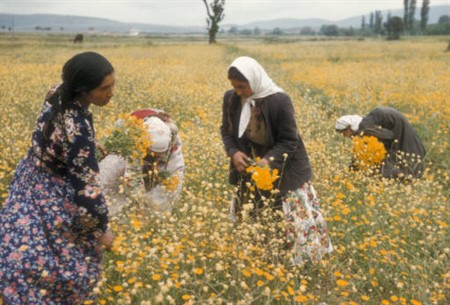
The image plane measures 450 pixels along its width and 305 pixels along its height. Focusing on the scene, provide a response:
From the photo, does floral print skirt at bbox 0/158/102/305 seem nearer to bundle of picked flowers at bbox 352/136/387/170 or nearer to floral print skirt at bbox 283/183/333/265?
floral print skirt at bbox 283/183/333/265

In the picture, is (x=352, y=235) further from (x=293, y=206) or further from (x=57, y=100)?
(x=57, y=100)

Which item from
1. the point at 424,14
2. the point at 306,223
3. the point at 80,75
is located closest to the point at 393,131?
the point at 306,223

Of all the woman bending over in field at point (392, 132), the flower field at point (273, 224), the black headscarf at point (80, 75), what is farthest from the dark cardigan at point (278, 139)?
the woman bending over in field at point (392, 132)

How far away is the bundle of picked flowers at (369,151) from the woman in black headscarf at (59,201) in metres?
2.95

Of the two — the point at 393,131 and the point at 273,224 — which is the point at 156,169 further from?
the point at 393,131

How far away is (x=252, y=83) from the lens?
3.16 meters

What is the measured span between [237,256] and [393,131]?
351 centimetres

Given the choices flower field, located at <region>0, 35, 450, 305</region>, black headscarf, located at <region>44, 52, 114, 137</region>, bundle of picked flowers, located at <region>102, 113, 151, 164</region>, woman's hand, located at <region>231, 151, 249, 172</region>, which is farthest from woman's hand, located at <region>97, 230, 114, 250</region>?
woman's hand, located at <region>231, 151, 249, 172</region>

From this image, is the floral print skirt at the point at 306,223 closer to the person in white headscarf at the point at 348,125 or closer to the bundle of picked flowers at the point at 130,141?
the bundle of picked flowers at the point at 130,141

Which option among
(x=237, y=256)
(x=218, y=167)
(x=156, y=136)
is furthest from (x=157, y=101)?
(x=237, y=256)

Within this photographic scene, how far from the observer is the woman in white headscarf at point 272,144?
320 centimetres

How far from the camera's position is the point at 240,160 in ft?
11.0

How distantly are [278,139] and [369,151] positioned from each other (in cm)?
156

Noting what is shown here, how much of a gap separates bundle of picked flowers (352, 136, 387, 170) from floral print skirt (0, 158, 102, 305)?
3.04m
